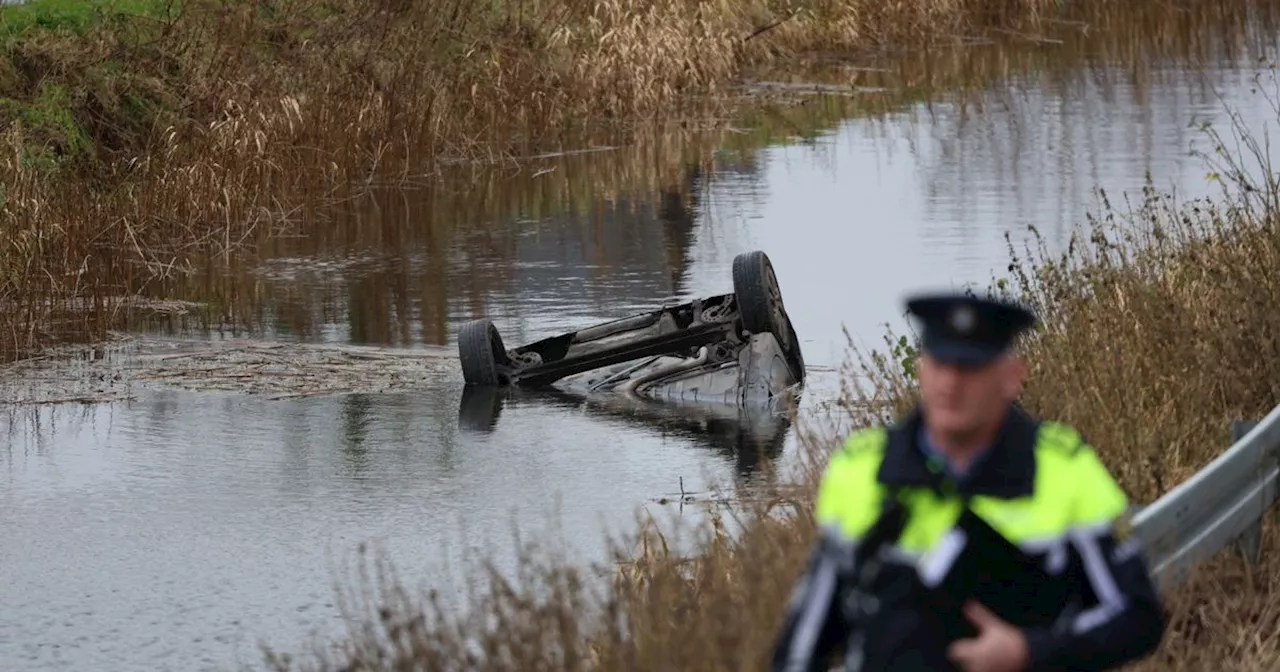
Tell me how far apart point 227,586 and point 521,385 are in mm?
4939

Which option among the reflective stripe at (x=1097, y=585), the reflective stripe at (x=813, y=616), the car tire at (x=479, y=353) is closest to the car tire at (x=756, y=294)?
the car tire at (x=479, y=353)

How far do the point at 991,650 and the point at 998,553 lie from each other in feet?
0.51

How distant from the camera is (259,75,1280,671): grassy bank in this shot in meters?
5.72

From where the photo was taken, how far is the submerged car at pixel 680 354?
13680 millimetres

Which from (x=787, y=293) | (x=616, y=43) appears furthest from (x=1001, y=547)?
(x=616, y=43)

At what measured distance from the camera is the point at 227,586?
31.7 feet

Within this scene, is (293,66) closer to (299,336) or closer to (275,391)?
(299,336)

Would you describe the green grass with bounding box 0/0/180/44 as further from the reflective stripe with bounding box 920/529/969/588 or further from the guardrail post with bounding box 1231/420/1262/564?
the reflective stripe with bounding box 920/529/969/588

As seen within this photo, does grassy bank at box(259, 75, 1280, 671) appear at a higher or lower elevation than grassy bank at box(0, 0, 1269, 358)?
lower

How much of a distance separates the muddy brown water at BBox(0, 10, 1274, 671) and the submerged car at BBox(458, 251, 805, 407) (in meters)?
0.29

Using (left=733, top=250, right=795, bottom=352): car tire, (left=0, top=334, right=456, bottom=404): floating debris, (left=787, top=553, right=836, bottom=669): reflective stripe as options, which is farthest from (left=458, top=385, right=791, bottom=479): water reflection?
(left=787, top=553, right=836, bottom=669): reflective stripe

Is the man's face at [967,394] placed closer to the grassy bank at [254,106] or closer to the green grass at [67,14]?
the grassy bank at [254,106]

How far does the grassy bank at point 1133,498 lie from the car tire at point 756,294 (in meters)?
0.77

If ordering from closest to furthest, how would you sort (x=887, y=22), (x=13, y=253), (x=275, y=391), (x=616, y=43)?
1. (x=275, y=391)
2. (x=13, y=253)
3. (x=616, y=43)
4. (x=887, y=22)
